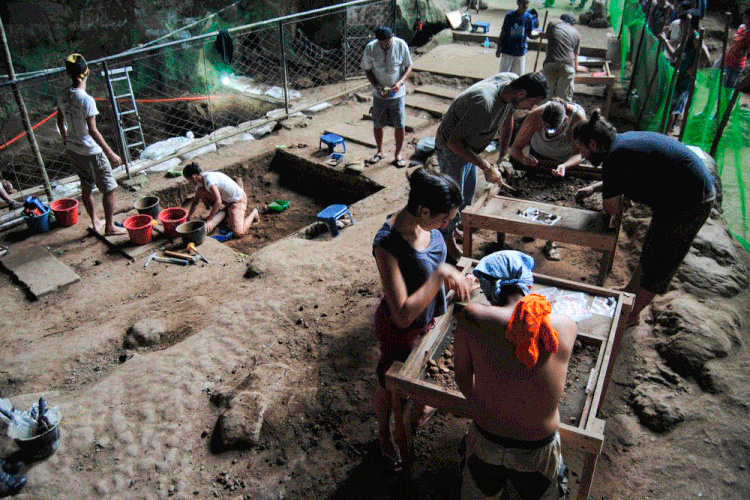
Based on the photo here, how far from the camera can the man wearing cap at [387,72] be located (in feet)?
23.5

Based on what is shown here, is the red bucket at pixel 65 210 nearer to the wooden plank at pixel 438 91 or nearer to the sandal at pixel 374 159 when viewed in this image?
the sandal at pixel 374 159

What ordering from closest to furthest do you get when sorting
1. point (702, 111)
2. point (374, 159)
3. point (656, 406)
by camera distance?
point (656, 406), point (374, 159), point (702, 111)

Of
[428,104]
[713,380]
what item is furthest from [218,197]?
[713,380]

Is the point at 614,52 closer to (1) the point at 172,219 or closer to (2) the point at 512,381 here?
(1) the point at 172,219

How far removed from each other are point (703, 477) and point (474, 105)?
3.01 metres

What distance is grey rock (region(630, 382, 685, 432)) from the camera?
3.65 meters

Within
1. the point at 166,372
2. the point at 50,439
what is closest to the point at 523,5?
the point at 166,372

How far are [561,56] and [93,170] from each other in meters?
6.01

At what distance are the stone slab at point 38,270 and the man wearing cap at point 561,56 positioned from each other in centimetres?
640

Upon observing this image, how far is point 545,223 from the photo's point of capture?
4.48 meters

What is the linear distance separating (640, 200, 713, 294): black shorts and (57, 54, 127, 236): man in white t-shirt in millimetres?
5257

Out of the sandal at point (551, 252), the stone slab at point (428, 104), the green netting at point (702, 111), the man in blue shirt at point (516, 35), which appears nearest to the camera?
the sandal at point (551, 252)

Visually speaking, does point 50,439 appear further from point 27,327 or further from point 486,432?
point 486,432

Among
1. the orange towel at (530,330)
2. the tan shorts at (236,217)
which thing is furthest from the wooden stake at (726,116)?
the tan shorts at (236,217)
